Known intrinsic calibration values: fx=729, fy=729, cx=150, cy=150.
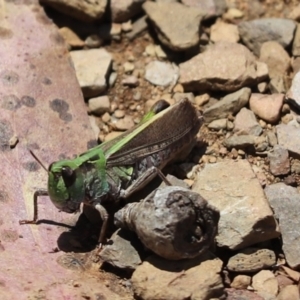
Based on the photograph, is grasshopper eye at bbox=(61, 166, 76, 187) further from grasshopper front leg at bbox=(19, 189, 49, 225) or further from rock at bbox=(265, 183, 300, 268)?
rock at bbox=(265, 183, 300, 268)

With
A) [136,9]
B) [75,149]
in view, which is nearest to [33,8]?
[136,9]

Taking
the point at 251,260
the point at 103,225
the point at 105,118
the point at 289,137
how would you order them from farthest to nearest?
1. the point at 105,118
2. the point at 289,137
3. the point at 103,225
4. the point at 251,260

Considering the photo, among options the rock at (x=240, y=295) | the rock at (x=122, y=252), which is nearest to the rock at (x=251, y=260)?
the rock at (x=240, y=295)

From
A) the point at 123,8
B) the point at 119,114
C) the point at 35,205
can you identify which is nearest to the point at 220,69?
the point at 119,114

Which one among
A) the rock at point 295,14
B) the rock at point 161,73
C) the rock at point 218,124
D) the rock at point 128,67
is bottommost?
the rock at point 128,67

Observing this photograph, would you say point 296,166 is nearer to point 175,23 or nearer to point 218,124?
point 218,124

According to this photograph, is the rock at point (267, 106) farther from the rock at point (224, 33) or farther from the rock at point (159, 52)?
the rock at point (159, 52)

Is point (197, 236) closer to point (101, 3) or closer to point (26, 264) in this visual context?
point (26, 264)
